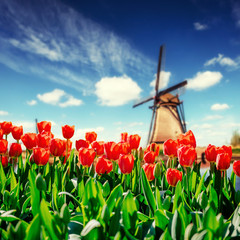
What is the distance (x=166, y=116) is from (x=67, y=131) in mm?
24472

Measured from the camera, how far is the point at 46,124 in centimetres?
311

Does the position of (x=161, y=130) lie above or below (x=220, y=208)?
above

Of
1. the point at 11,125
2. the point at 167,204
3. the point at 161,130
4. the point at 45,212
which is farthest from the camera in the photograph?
the point at 161,130

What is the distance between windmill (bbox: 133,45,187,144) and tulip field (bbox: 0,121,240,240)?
23.8 meters

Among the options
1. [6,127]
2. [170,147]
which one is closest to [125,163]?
[170,147]

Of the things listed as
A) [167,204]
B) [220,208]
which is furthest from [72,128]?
[220,208]

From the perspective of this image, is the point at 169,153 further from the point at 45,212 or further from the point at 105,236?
the point at 45,212

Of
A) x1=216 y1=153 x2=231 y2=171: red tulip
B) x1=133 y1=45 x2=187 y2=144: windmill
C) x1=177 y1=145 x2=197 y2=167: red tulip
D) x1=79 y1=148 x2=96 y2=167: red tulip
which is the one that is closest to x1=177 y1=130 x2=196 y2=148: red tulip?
x1=177 y1=145 x2=197 y2=167: red tulip

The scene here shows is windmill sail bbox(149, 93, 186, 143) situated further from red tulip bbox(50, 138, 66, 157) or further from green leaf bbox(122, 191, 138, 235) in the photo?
green leaf bbox(122, 191, 138, 235)

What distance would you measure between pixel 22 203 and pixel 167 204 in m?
1.30

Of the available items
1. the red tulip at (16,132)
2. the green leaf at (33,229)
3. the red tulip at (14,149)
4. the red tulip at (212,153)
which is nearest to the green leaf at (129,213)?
A: the green leaf at (33,229)

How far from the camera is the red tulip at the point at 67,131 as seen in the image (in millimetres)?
2861

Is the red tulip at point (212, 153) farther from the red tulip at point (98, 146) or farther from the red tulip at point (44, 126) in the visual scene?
the red tulip at point (44, 126)

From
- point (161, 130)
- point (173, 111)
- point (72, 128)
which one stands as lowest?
point (72, 128)
